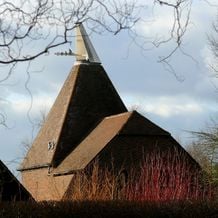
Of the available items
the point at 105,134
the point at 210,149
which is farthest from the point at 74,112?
the point at 210,149

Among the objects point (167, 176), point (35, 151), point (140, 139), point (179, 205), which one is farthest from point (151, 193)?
point (35, 151)

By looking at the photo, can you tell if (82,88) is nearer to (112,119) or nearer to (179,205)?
(112,119)

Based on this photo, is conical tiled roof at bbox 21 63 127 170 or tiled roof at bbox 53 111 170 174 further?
conical tiled roof at bbox 21 63 127 170

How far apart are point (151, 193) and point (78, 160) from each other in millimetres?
18097

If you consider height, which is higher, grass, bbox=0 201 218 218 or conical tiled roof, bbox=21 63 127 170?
grass, bbox=0 201 218 218

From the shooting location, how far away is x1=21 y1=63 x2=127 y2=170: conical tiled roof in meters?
42.3

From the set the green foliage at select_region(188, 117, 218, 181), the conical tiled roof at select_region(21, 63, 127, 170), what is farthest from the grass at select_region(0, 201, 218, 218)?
the conical tiled roof at select_region(21, 63, 127, 170)

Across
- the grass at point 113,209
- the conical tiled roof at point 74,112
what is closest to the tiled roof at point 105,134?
the conical tiled roof at point 74,112

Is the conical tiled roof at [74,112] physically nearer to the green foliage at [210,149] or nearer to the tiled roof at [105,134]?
the tiled roof at [105,134]

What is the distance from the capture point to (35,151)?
44219 millimetres

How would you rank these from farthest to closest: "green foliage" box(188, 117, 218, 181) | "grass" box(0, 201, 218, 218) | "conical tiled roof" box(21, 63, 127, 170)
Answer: "conical tiled roof" box(21, 63, 127, 170)
"green foliage" box(188, 117, 218, 181)
"grass" box(0, 201, 218, 218)

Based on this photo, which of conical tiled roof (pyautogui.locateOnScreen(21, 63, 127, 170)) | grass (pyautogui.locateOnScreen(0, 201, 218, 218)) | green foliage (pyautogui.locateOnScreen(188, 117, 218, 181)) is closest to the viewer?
grass (pyautogui.locateOnScreen(0, 201, 218, 218))

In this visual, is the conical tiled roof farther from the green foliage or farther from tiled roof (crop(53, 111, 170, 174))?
the green foliage

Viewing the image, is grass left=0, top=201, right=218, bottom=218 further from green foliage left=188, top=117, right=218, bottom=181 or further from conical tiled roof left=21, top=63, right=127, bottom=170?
conical tiled roof left=21, top=63, right=127, bottom=170
